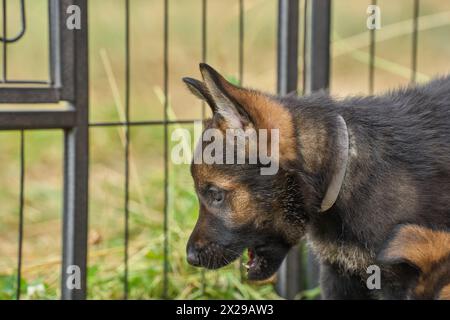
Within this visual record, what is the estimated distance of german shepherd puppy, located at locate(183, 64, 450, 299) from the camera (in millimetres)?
3656

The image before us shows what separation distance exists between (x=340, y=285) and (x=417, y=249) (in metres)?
1.00

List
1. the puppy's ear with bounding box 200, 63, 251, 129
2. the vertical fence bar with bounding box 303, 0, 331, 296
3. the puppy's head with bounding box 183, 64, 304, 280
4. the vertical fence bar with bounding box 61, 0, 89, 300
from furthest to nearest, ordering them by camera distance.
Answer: the vertical fence bar with bounding box 303, 0, 331, 296 < the vertical fence bar with bounding box 61, 0, 89, 300 < the puppy's head with bounding box 183, 64, 304, 280 < the puppy's ear with bounding box 200, 63, 251, 129

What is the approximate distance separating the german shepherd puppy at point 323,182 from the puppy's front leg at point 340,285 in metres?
0.20

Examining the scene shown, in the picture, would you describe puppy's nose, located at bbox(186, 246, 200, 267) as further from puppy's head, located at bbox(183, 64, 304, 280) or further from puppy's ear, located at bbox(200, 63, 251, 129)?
puppy's ear, located at bbox(200, 63, 251, 129)

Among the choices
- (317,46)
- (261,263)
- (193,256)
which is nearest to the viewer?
(193,256)

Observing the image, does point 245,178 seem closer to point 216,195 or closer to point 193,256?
→ point 216,195

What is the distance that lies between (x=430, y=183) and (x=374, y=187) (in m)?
0.24

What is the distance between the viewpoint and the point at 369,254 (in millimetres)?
3730

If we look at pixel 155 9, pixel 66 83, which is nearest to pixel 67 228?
pixel 66 83

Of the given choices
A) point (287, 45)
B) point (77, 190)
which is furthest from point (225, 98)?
point (287, 45)

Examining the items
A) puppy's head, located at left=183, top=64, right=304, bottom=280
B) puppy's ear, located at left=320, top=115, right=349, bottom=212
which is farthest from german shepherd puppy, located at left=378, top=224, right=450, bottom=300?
puppy's head, located at left=183, top=64, right=304, bottom=280

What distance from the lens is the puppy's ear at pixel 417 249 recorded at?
321 centimetres

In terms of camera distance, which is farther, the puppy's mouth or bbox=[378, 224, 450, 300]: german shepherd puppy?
the puppy's mouth

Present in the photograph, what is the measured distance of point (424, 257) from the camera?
126 inches
